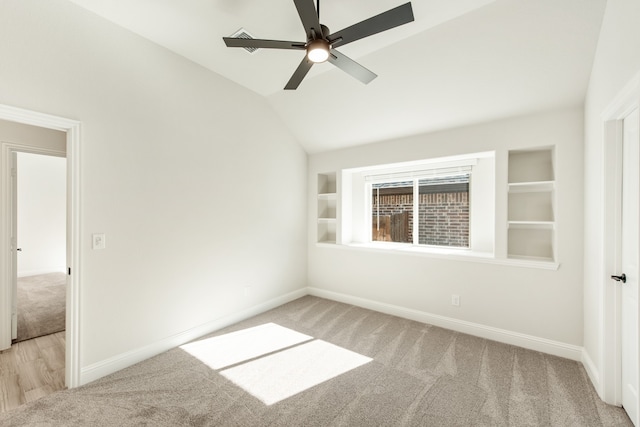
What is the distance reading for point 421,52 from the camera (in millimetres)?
2461

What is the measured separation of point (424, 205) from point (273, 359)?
9.37ft

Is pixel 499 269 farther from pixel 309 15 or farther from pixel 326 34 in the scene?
pixel 309 15

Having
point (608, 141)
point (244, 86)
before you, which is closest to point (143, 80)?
point (244, 86)

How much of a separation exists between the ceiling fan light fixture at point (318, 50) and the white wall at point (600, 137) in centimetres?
173

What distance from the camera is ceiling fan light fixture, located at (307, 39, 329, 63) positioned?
65.8 inches

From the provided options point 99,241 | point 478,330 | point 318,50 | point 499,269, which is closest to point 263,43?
point 318,50

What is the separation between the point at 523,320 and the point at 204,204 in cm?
366

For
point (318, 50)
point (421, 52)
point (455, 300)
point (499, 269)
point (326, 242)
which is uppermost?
point (421, 52)

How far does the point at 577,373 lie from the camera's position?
2.28 metres

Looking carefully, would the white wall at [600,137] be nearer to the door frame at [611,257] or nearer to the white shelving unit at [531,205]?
the door frame at [611,257]


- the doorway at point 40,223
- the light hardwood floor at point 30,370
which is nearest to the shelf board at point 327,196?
the light hardwood floor at point 30,370

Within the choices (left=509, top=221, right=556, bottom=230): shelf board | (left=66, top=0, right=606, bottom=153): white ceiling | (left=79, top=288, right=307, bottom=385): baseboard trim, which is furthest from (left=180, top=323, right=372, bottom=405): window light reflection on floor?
(left=66, top=0, right=606, bottom=153): white ceiling

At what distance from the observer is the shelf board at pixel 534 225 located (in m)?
2.66

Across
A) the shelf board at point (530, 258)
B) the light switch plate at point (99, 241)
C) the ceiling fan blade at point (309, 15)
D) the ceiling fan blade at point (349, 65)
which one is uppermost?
the ceiling fan blade at point (309, 15)
